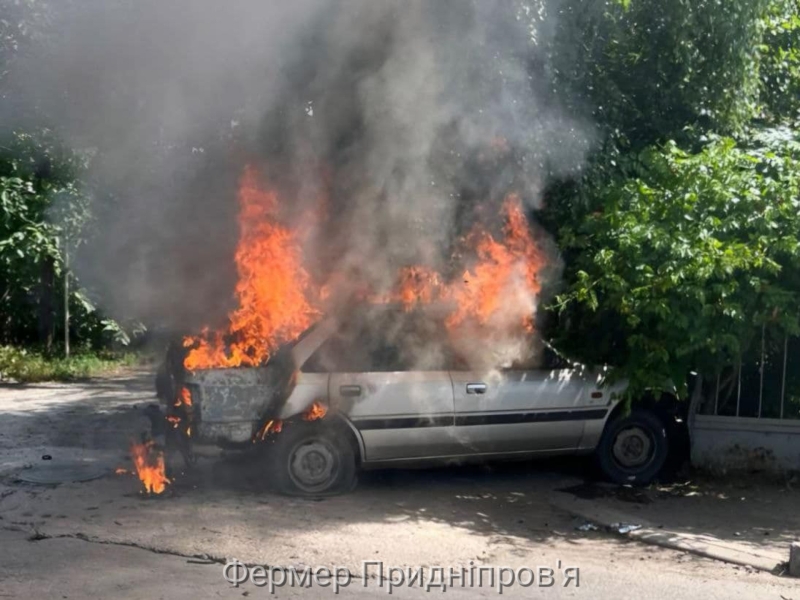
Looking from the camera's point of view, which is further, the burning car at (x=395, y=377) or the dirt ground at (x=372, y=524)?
the burning car at (x=395, y=377)

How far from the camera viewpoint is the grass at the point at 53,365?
15789 millimetres

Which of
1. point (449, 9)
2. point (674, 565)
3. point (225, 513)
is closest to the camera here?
point (674, 565)

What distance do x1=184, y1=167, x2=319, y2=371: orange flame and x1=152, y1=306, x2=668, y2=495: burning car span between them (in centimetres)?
26

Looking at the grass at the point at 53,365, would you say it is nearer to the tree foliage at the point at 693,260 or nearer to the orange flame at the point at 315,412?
the orange flame at the point at 315,412

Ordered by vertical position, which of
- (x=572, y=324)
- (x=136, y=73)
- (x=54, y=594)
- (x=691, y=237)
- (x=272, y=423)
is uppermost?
(x=136, y=73)

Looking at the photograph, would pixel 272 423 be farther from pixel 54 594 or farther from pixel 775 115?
pixel 775 115

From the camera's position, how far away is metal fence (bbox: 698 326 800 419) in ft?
28.1

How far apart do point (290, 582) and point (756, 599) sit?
9.10ft

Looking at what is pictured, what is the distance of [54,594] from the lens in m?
5.34

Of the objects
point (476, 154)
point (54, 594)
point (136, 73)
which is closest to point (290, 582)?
point (54, 594)

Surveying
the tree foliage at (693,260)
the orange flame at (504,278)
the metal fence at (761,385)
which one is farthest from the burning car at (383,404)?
the metal fence at (761,385)

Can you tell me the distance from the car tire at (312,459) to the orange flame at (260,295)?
2.25 ft

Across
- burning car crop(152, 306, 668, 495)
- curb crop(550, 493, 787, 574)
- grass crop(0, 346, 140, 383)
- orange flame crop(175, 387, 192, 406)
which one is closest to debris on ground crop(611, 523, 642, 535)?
curb crop(550, 493, 787, 574)

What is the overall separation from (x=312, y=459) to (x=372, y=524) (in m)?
0.90
